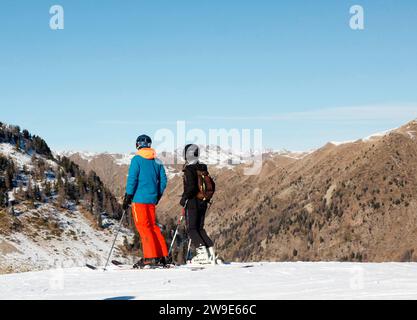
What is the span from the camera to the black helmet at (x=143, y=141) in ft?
42.8

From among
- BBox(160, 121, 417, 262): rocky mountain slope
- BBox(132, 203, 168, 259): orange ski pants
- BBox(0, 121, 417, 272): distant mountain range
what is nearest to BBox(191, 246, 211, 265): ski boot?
BBox(132, 203, 168, 259): orange ski pants

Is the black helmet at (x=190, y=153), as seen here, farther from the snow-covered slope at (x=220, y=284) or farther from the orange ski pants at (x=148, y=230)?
the snow-covered slope at (x=220, y=284)

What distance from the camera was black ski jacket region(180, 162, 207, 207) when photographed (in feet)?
43.7

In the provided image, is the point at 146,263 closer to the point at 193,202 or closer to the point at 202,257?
the point at 202,257

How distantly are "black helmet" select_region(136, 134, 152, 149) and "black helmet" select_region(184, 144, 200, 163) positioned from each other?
0.87m

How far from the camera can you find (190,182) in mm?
13375

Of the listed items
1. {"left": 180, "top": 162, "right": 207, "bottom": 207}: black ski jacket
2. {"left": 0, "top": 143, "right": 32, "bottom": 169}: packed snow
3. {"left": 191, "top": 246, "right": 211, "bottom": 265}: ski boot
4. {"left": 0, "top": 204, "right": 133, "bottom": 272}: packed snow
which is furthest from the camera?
{"left": 0, "top": 143, "right": 32, "bottom": 169}: packed snow

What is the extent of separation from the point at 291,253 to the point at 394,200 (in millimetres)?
30244

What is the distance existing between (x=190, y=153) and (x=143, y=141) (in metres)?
1.09

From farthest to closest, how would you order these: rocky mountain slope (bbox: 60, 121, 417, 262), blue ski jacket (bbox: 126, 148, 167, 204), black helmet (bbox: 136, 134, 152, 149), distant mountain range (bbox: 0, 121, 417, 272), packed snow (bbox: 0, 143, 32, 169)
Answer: rocky mountain slope (bbox: 60, 121, 417, 262), packed snow (bbox: 0, 143, 32, 169), distant mountain range (bbox: 0, 121, 417, 272), black helmet (bbox: 136, 134, 152, 149), blue ski jacket (bbox: 126, 148, 167, 204)

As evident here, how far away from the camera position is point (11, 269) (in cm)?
3650

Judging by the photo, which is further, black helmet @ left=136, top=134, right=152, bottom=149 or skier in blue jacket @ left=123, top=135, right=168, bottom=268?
black helmet @ left=136, top=134, right=152, bottom=149

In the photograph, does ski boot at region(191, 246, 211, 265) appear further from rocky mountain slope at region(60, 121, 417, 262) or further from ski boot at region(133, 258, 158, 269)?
rocky mountain slope at region(60, 121, 417, 262)
